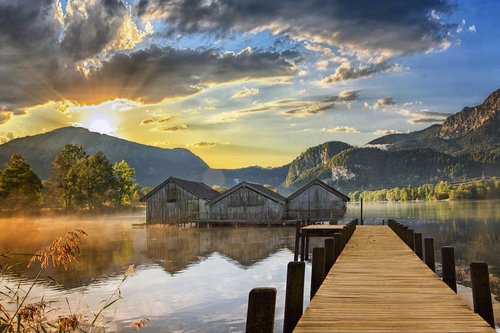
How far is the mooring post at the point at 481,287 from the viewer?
25.6 ft

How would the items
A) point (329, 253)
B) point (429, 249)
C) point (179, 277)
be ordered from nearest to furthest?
point (329, 253)
point (429, 249)
point (179, 277)

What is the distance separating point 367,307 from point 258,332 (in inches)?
145

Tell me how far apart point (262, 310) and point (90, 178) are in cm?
9356

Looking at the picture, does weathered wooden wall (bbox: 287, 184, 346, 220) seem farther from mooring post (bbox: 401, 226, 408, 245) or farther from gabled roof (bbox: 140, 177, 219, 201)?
mooring post (bbox: 401, 226, 408, 245)

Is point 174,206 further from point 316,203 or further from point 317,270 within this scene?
point 317,270

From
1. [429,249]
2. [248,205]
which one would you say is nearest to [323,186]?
[248,205]

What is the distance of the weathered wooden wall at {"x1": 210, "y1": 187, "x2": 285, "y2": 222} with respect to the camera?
63625 mm

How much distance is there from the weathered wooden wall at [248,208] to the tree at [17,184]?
1424 inches

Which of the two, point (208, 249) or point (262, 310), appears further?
point (208, 249)

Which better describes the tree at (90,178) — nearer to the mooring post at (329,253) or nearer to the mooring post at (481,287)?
the mooring post at (329,253)

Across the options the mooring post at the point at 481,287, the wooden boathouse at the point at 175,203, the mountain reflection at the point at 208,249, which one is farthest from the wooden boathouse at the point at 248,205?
the mooring post at the point at 481,287

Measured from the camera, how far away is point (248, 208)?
2537 inches

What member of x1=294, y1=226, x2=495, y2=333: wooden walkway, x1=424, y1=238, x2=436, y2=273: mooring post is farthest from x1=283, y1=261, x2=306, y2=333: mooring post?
x1=424, y1=238, x2=436, y2=273: mooring post

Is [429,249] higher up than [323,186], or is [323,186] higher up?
[323,186]
